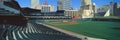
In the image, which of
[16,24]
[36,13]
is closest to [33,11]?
[36,13]

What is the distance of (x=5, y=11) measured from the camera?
1665 inches

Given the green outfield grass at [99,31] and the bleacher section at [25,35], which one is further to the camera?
the green outfield grass at [99,31]

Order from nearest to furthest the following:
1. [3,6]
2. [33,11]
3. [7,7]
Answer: [3,6] → [7,7] → [33,11]

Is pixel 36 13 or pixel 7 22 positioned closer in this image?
pixel 7 22

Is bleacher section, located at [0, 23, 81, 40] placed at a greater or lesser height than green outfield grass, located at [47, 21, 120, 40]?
greater

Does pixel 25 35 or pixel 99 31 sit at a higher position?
pixel 25 35

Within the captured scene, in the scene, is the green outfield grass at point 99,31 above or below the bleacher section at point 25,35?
below

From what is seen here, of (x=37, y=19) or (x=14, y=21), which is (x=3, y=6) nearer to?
(x=14, y=21)

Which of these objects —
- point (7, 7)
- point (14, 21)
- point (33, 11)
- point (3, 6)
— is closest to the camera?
point (3, 6)

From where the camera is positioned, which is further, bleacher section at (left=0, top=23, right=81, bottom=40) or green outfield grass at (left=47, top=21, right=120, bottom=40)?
green outfield grass at (left=47, top=21, right=120, bottom=40)

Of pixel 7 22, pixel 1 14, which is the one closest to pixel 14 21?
pixel 7 22

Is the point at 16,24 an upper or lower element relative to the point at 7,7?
lower

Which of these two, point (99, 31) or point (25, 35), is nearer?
point (25, 35)

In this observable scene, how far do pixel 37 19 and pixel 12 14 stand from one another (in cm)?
14419
